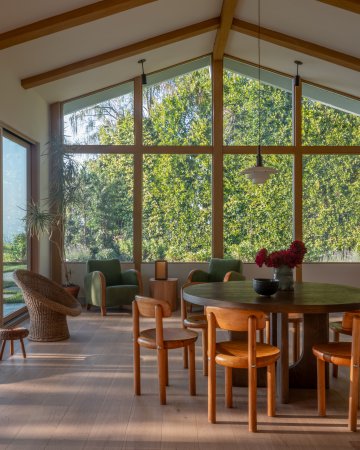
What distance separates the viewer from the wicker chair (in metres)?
5.30

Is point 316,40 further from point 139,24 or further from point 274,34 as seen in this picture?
point 139,24

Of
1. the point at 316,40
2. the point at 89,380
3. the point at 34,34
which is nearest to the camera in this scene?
the point at 89,380

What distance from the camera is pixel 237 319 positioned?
317cm

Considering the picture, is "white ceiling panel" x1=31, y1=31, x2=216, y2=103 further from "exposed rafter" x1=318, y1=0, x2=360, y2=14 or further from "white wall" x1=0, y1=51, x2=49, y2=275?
"exposed rafter" x1=318, y1=0, x2=360, y2=14

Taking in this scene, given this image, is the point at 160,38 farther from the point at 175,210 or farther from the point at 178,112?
the point at 175,210

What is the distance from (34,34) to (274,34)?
11.2 feet

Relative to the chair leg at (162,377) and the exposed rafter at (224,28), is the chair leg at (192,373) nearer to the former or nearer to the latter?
the chair leg at (162,377)

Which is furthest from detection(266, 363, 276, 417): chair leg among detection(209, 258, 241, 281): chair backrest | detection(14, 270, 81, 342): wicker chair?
detection(209, 258, 241, 281): chair backrest

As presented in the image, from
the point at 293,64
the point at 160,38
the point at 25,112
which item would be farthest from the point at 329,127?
the point at 25,112

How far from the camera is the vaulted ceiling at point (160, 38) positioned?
5520 mm

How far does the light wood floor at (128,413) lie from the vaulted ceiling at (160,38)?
352 centimetres

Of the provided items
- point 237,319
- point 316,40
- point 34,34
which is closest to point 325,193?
point 316,40

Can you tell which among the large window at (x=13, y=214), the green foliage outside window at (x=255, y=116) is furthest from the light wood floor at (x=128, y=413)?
the green foliage outside window at (x=255, y=116)

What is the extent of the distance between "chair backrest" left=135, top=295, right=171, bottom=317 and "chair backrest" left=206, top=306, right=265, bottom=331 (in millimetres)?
377
